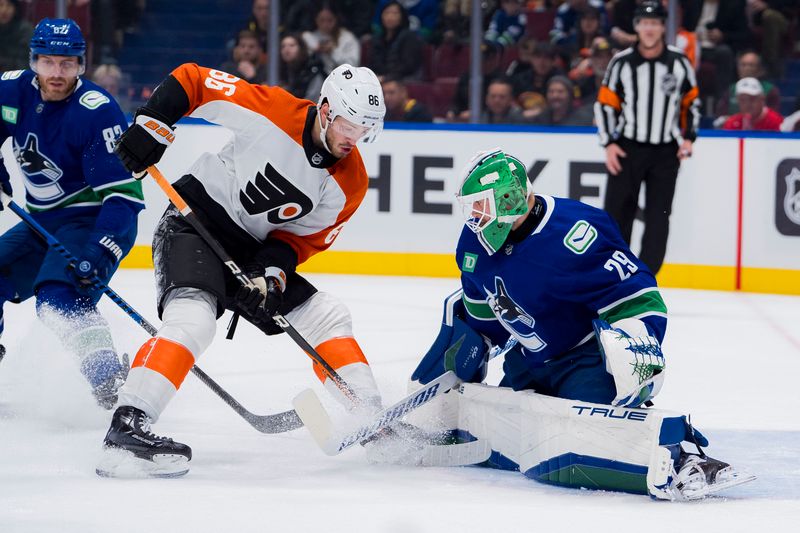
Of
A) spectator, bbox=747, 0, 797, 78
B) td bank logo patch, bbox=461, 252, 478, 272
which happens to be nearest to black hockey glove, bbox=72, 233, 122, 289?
td bank logo patch, bbox=461, 252, 478, 272

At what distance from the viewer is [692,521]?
8.37 feet

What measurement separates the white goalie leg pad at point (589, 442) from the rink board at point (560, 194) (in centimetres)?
373

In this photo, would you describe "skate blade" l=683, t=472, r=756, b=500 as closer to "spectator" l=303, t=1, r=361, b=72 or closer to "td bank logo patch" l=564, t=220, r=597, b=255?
"td bank logo patch" l=564, t=220, r=597, b=255

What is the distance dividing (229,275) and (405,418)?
0.56m

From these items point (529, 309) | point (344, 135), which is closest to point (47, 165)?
point (344, 135)

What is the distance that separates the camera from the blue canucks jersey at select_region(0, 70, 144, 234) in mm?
3654

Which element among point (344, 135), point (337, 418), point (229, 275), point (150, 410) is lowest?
point (337, 418)

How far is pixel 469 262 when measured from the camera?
2.97 metres

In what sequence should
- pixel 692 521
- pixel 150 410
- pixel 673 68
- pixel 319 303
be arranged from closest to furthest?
pixel 692 521, pixel 150 410, pixel 319 303, pixel 673 68

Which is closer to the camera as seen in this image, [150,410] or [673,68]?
[150,410]

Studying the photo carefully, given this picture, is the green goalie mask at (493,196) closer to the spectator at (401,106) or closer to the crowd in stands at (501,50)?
the crowd in stands at (501,50)

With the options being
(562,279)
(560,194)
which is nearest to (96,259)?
(562,279)

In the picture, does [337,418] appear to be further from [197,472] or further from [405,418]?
[197,472]

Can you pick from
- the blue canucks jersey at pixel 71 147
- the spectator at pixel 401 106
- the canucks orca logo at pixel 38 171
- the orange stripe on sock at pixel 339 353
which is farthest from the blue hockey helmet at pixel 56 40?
the spectator at pixel 401 106
